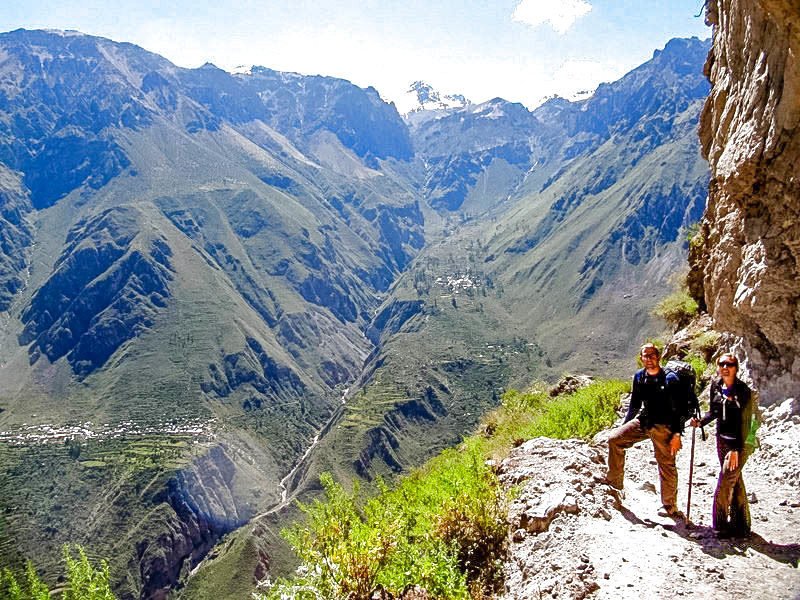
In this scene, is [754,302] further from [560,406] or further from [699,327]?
[699,327]

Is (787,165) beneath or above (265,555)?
above

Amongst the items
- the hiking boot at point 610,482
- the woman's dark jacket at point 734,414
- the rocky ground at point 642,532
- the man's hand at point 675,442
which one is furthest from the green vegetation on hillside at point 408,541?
the woman's dark jacket at point 734,414

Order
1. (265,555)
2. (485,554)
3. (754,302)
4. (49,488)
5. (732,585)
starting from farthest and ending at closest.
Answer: (49,488) < (265,555) < (754,302) < (485,554) < (732,585)

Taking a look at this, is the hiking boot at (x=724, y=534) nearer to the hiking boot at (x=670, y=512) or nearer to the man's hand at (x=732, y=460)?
the hiking boot at (x=670, y=512)

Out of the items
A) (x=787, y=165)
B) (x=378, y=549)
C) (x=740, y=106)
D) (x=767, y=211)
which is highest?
(x=740, y=106)

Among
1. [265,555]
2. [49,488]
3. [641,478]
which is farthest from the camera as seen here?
[49,488]

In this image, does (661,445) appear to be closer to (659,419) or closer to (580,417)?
(659,419)

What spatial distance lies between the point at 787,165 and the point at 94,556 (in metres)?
158

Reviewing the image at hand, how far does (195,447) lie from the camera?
178250 millimetres

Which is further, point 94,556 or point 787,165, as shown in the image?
point 94,556

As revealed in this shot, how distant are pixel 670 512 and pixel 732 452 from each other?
162 cm

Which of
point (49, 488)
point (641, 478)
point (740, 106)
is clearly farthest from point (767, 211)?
point (49, 488)

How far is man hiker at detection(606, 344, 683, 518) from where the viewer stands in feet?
30.3

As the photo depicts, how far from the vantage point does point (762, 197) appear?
13172 mm
